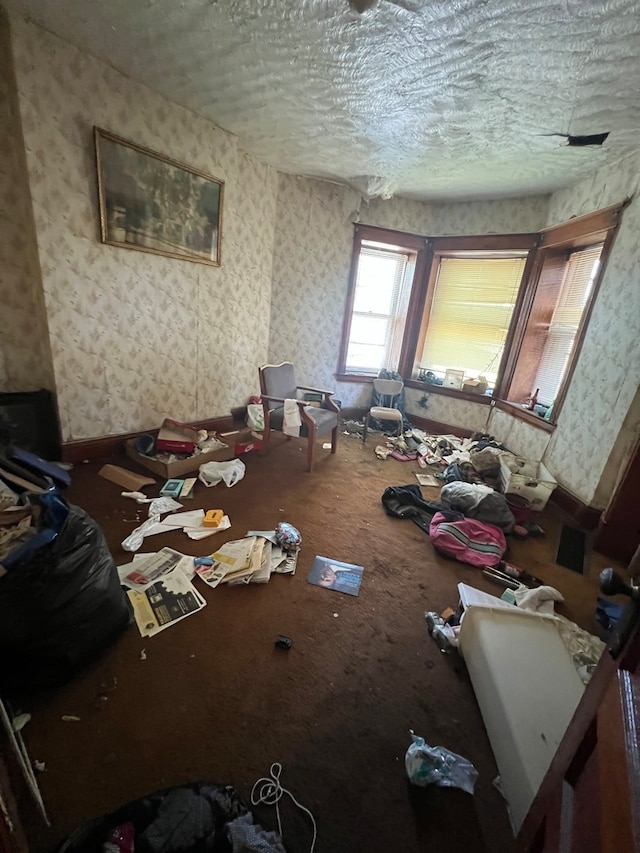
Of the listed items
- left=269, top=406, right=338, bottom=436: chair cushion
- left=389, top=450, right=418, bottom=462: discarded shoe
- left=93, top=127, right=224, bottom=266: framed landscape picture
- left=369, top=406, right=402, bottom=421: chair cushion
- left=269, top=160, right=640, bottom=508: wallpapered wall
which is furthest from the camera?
left=369, top=406, right=402, bottom=421: chair cushion

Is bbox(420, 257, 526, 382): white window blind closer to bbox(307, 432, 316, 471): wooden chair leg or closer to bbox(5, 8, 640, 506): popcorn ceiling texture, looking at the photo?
bbox(5, 8, 640, 506): popcorn ceiling texture

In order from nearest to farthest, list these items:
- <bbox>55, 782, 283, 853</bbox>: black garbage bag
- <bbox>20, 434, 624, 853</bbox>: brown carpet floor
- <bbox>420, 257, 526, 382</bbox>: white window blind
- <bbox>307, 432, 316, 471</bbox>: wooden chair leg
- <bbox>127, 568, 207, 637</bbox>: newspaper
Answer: <bbox>55, 782, 283, 853</bbox>: black garbage bag < <bbox>20, 434, 624, 853</bbox>: brown carpet floor < <bbox>127, 568, 207, 637</bbox>: newspaper < <bbox>307, 432, 316, 471</bbox>: wooden chair leg < <bbox>420, 257, 526, 382</bbox>: white window blind

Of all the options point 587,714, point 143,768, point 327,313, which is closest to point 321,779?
point 143,768

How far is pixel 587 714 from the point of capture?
582 mm

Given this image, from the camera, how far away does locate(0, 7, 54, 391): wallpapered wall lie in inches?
83.7

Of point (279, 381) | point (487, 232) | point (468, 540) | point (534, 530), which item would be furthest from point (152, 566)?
point (487, 232)

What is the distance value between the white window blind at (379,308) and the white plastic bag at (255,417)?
144 cm

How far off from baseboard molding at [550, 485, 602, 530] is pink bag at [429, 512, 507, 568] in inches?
29.8

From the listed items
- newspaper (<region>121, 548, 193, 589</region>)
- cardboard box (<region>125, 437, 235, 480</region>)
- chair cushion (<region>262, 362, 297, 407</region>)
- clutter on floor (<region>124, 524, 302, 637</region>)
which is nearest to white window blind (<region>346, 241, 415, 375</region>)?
chair cushion (<region>262, 362, 297, 407</region>)

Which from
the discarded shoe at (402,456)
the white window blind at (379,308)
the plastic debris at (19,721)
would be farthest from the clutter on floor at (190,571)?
the white window blind at (379,308)

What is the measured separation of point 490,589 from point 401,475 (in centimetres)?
138

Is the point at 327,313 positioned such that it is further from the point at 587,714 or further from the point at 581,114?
the point at 587,714

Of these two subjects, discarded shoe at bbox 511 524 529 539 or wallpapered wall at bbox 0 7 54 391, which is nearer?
wallpapered wall at bbox 0 7 54 391

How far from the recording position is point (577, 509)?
2.69m
